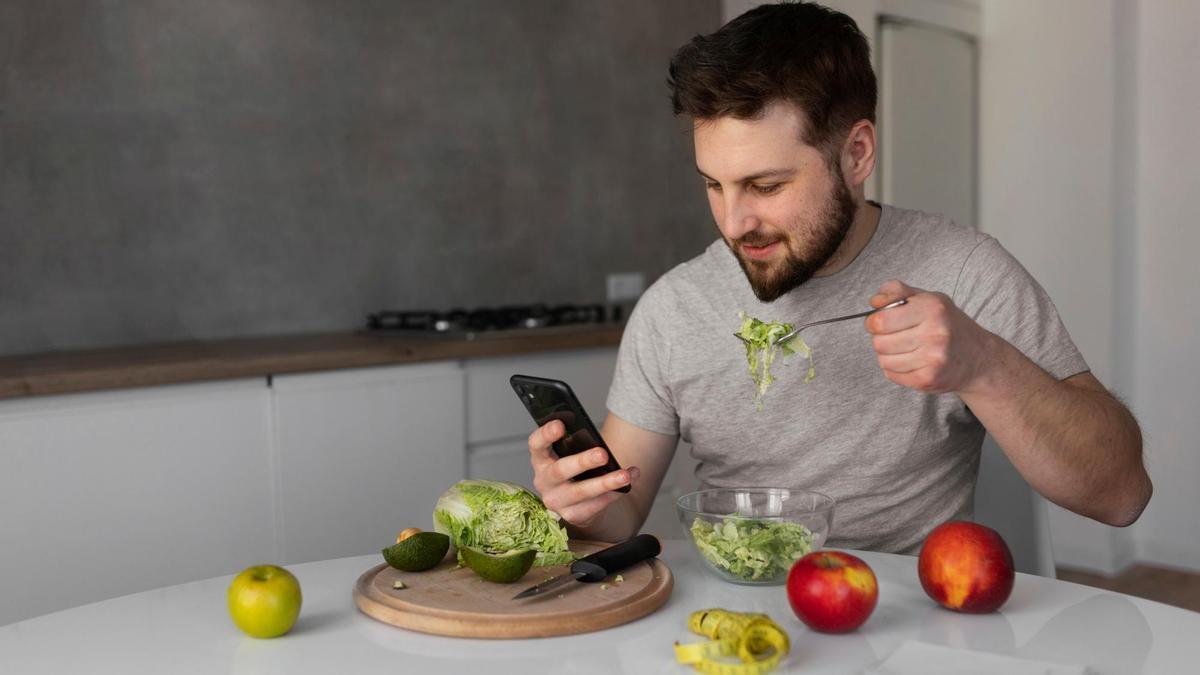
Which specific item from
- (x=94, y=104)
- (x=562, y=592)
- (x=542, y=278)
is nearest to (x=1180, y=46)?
→ (x=542, y=278)

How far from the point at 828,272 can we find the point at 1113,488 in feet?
1.66

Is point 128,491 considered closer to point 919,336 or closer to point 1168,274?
point 919,336

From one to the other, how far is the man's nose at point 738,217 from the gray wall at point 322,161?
5.81ft

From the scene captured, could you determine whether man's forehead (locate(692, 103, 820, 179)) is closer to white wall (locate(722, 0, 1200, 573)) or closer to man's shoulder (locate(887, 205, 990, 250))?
man's shoulder (locate(887, 205, 990, 250))

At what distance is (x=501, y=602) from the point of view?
1201mm

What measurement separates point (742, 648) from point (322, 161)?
249cm

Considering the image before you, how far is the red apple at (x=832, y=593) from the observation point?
1.11 meters

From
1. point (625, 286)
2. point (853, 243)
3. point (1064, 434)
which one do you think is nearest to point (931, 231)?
point (853, 243)

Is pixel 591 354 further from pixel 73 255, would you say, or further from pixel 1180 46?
pixel 1180 46

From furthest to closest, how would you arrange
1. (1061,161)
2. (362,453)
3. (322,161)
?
(1061,161)
(322,161)
(362,453)

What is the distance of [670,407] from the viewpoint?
1.85 m

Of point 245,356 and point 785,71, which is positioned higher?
point 785,71

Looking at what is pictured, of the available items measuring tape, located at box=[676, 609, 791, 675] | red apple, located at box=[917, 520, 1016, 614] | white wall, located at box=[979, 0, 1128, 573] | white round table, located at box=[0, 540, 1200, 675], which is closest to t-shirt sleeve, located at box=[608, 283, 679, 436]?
white round table, located at box=[0, 540, 1200, 675]

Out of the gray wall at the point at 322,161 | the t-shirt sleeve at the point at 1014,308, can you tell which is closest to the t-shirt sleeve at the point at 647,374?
the t-shirt sleeve at the point at 1014,308
